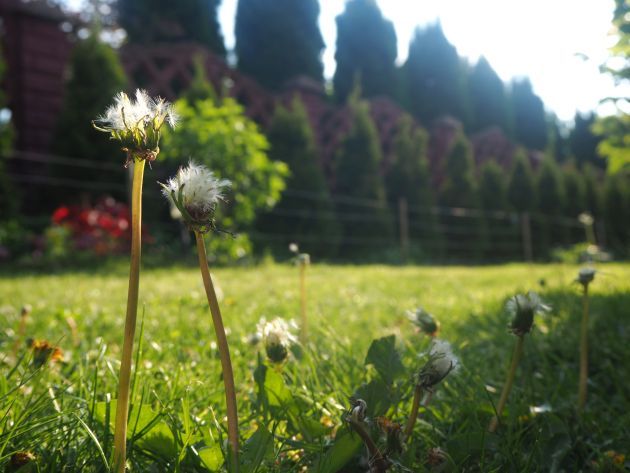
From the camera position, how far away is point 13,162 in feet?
26.4

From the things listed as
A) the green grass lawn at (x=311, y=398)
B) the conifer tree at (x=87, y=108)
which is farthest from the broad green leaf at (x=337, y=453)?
the conifer tree at (x=87, y=108)

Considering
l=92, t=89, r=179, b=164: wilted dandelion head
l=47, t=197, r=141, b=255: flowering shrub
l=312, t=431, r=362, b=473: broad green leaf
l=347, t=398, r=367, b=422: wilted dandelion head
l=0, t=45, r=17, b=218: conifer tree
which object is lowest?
l=312, t=431, r=362, b=473: broad green leaf

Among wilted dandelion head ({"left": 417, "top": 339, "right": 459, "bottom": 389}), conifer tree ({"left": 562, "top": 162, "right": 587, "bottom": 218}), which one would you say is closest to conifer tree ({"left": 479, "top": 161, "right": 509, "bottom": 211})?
conifer tree ({"left": 562, "top": 162, "right": 587, "bottom": 218})

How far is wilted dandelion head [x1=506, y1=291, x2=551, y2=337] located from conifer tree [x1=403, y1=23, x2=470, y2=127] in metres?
20.7

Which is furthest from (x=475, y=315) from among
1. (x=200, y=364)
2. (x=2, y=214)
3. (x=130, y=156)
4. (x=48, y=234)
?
(x=2, y=214)

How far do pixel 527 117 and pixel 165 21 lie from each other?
22.5 meters

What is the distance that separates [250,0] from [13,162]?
1088 cm

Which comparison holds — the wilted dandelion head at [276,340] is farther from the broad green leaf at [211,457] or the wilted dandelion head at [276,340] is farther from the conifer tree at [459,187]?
the conifer tree at [459,187]

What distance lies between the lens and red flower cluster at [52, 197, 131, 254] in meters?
6.36

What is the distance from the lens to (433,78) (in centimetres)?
2141

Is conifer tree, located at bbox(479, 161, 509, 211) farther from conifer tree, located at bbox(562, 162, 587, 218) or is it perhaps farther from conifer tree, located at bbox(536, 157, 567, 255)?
conifer tree, located at bbox(562, 162, 587, 218)

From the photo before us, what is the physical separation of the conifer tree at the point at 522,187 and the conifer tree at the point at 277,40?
21.3ft

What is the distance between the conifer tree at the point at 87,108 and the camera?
7.50m

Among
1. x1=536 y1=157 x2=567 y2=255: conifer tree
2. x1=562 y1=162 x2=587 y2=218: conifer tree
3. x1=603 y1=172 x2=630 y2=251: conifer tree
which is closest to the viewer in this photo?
x1=536 y1=157 x2=567 y2=255: conifer tree
